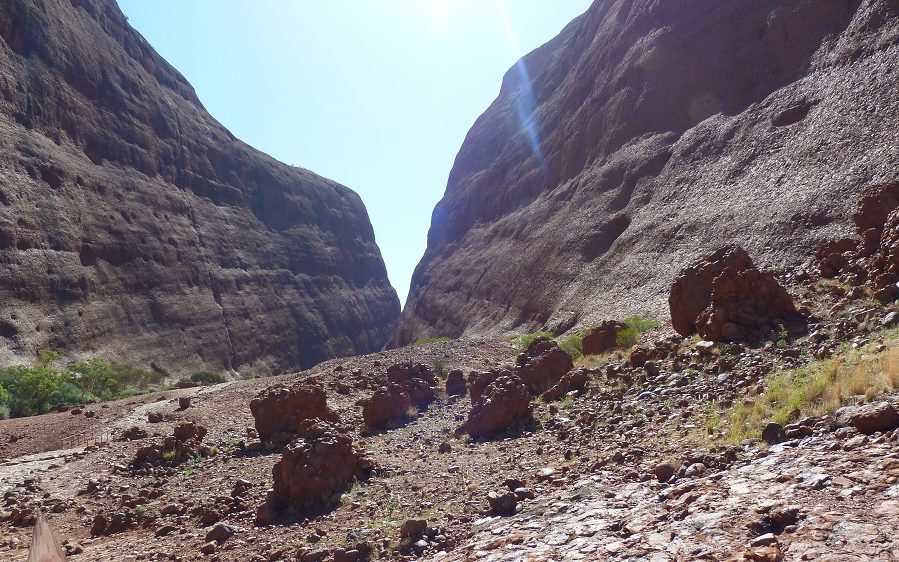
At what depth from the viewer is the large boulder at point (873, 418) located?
4.01 meters

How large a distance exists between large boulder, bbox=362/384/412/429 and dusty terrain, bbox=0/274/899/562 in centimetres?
40

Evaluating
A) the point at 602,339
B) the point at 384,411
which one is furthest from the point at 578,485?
the point at 602,339

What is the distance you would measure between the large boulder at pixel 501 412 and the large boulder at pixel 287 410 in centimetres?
338

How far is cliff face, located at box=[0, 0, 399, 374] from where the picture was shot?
131ft

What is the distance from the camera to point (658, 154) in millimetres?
31328

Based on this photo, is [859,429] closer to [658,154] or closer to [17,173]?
[658,154]

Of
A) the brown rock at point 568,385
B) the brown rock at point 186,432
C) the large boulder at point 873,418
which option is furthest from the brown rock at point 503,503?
the brown rock at point 186,432

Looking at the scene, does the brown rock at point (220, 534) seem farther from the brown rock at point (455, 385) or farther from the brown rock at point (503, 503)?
the brown rock at point (455, 385)

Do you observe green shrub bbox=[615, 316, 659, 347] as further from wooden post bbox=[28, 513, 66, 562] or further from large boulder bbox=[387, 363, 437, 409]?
wooden post bbox=[28, 513, 66, 562]

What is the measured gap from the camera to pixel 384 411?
11.8 metres

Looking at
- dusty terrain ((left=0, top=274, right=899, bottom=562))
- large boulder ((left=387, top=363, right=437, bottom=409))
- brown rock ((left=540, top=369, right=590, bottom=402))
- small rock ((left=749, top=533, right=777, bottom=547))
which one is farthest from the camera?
large boulder ((left=387, top=363, right=437, bottom=409))

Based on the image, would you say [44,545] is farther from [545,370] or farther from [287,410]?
[545,370]

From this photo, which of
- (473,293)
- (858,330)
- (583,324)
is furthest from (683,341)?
(473,293)

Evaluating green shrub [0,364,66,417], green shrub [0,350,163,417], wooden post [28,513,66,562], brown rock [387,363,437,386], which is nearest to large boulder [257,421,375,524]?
wooden post [28,513,66,562]
